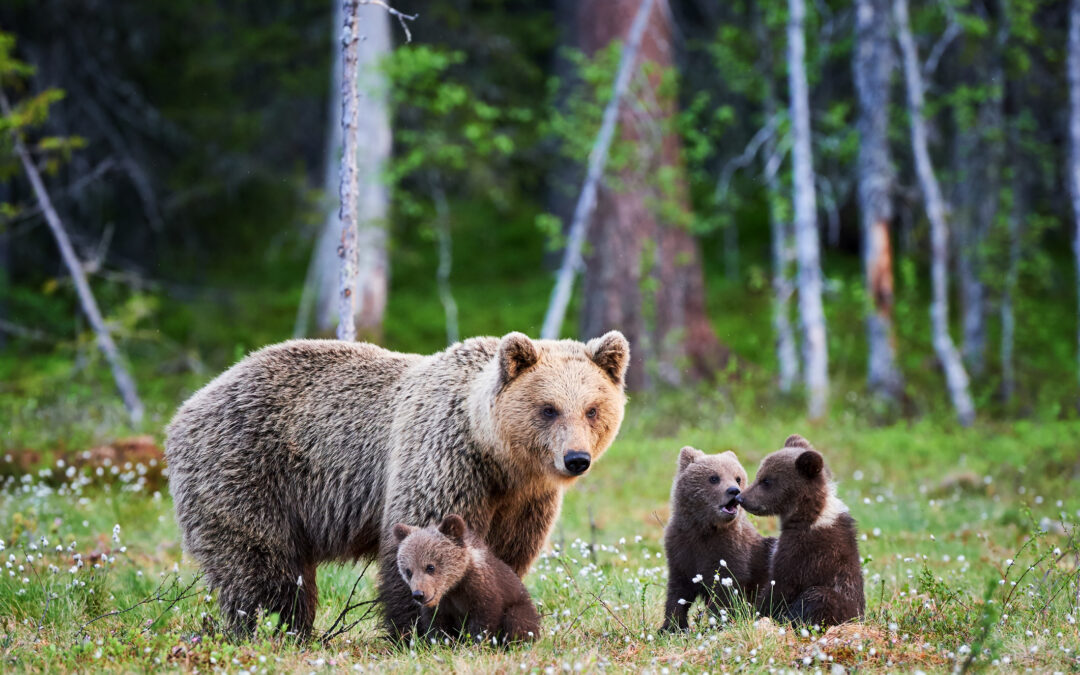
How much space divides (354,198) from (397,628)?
3.99 m

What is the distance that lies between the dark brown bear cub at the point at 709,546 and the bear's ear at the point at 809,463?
390 millimetres

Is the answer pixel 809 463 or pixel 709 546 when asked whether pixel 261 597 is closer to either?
pixel 709 546

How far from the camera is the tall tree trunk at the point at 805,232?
1556cm

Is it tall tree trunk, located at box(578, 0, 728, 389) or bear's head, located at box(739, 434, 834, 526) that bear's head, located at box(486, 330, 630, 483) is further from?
tall tree trunk, located at box(578, 0, 728, 389)

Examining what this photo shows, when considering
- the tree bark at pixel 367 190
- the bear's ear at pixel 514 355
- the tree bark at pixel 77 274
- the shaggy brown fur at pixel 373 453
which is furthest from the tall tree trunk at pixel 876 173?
the bear's ear at pixel 514 355

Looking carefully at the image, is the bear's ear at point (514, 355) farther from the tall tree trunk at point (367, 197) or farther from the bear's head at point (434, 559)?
the tall tree trunk at point (367, 197)

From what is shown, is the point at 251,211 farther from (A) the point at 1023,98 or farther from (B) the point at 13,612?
(B) the point at 13,612

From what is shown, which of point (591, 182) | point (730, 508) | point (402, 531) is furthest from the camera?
point (591, 182)

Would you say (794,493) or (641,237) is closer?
(794,493)

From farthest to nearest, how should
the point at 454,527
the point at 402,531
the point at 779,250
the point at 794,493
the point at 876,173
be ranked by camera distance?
the point at 779,250
the point at 876,173
the point at 794,493
the point at 402,531
the point at 454,527

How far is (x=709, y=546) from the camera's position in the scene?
630 centimetres

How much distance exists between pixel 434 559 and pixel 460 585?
29 cm

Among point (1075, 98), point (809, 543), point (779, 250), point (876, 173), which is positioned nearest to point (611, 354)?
point (809, 543)

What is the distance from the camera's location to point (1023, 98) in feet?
75.7
